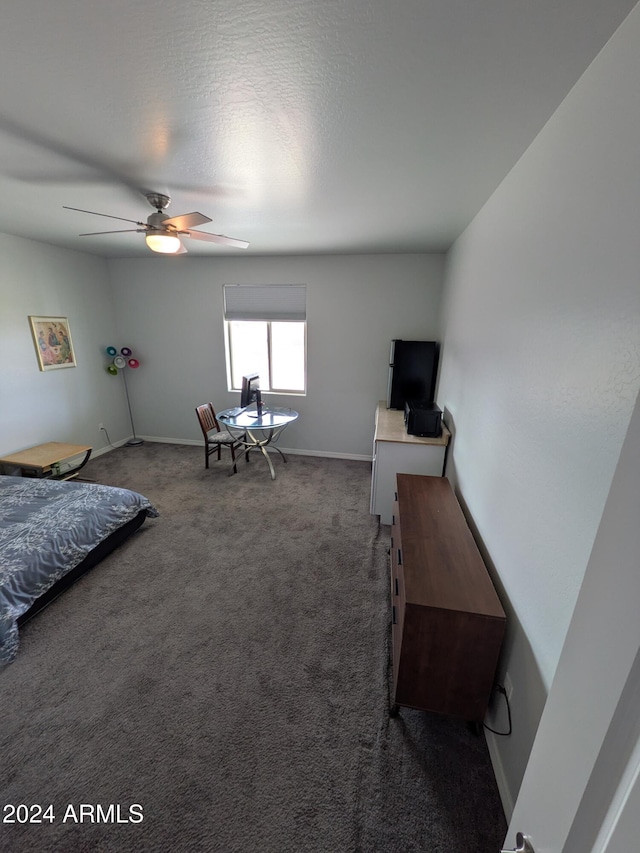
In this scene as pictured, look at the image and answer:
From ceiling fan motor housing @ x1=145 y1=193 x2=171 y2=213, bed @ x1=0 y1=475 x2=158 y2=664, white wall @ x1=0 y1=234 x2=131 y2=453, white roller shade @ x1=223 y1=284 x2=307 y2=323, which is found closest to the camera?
bed @ x1=0 y1=475 x2=158 y2=664

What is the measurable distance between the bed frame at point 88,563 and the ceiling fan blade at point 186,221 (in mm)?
2275

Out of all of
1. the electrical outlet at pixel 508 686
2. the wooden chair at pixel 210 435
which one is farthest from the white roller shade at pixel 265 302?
the electrical outlet at pixel 508 686

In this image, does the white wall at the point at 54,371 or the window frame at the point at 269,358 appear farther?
the window frame at the point at 269,358

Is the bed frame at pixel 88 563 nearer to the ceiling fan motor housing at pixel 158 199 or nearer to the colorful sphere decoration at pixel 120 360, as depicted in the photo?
the ceiling fan motor housing at pixel 158 199

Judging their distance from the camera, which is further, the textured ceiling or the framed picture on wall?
→ the framed picture on wall

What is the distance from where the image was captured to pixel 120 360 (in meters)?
4.72

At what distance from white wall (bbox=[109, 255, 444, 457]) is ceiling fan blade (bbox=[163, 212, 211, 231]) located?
214cm

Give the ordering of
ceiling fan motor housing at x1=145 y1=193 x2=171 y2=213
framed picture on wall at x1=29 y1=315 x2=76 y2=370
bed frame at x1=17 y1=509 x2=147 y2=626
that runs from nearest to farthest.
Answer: bed frame at x1=17 y1=509 x2=147 y2=626
ceiling fan motor housing at x1=145 y1=193 x2=171 y2=213
framed picture on wall at x1=29 y1=315 x2=76 y2=370

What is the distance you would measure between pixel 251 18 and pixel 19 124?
4.21ft

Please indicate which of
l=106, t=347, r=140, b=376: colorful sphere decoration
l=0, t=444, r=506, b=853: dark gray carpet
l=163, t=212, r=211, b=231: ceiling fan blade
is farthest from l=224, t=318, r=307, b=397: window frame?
l=0, t=444, r=506, b=853: dark gray carpet

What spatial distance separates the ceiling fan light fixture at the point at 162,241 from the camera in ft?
7.00

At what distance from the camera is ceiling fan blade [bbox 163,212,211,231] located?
78.0 inches

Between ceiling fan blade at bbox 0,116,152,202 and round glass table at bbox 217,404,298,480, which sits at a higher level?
ceiling fan blade at bbox 0,116,152,202

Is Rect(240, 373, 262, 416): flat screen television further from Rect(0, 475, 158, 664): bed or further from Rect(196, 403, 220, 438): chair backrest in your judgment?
Rect(0, 475, 158, 664): bed
